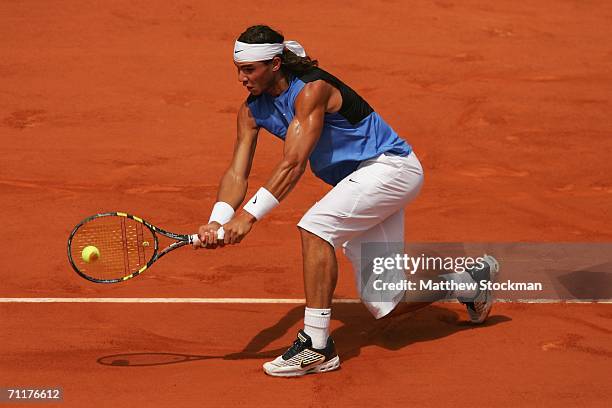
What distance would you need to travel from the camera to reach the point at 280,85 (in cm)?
692

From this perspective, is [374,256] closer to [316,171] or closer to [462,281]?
[316,171]

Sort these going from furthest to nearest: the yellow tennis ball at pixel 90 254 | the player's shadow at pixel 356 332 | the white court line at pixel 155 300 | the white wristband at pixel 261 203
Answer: the white court line at pixel 155 300 < the player's shadow at pixel 356 332 < the yellow tennis ball at pixel 90 254 < the white wristband at pixel 261 203

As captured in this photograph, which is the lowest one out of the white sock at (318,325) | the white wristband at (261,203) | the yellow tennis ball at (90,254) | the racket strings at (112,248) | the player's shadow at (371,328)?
the player's shadow at (371,328)

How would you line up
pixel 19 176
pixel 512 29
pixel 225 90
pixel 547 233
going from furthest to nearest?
pixel 512 29, pixel 225 90, pixel 19 176, pixel 547 233

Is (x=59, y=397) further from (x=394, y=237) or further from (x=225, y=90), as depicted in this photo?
(x=225, y=90)

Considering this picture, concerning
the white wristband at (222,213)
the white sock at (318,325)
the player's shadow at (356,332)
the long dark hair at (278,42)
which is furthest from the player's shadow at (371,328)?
the long dark hair at (278,42)

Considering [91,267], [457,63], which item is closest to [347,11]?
[457,63]

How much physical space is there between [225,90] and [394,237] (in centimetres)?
569

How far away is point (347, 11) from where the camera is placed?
14.4 metres

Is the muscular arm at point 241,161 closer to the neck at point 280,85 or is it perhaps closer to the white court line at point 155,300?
the neck at point 280,85

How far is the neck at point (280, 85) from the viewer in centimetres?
692

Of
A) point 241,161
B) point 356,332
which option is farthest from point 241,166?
point 356,332

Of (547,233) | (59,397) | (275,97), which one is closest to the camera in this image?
(59,397)

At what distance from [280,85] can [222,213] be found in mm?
848
